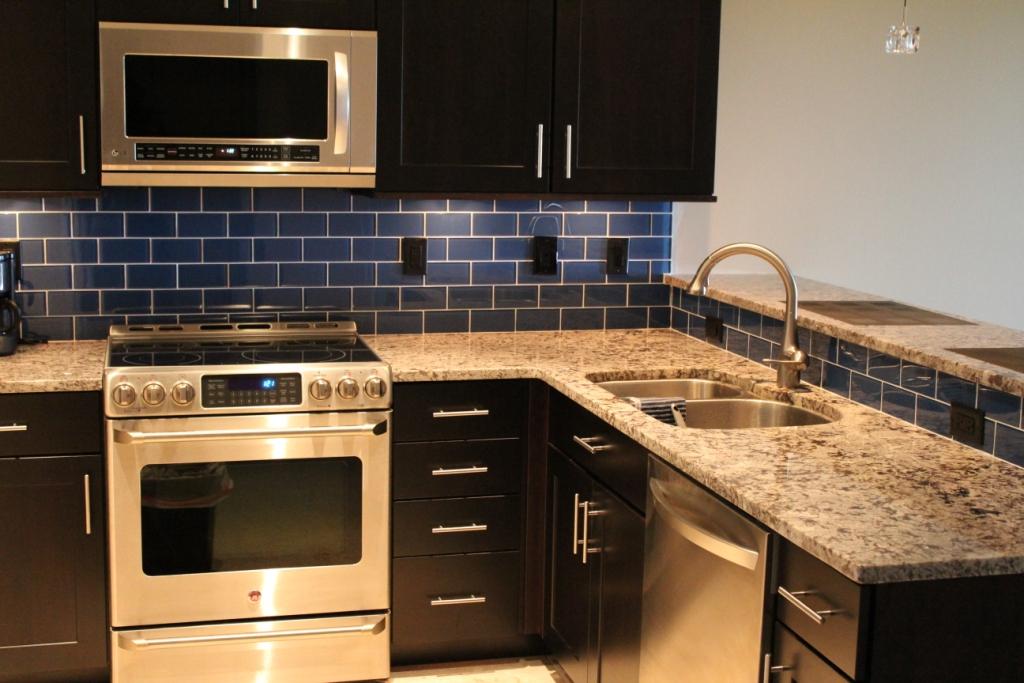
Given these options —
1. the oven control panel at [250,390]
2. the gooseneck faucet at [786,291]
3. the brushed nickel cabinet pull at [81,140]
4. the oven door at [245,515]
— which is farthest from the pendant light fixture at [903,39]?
the brushed nickel cabinet pull at [81,140]

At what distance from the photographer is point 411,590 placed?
11.6ft

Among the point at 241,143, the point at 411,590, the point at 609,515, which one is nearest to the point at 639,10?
the point at 241,143

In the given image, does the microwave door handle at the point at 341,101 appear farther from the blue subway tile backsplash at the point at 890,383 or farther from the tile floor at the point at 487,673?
the tile floor at the point at 487,673

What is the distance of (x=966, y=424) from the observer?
8.55ft

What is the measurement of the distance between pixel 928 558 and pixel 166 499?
2.08m

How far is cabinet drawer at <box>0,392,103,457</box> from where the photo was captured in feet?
10.4

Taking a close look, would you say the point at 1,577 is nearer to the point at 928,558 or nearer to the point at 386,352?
the point at 386,352

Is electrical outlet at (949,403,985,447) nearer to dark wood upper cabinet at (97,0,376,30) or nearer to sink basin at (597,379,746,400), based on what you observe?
sink basin at (597,379,746,400)

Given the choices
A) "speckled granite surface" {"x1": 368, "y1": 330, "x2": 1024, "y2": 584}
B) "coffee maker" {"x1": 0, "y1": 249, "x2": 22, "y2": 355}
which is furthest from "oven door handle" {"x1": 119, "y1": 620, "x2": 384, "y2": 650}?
"coffee maker" {"x1": 0, "y1": 249, "x2": 22, "y2": 355}

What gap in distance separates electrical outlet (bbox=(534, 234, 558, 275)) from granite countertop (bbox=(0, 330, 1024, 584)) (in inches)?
10.5


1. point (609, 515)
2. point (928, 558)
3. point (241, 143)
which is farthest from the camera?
point (241, 143)

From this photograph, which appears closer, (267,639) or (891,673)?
(891,673)

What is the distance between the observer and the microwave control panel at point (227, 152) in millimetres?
3426

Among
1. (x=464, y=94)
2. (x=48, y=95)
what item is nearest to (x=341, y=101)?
(x=464, y=94)
